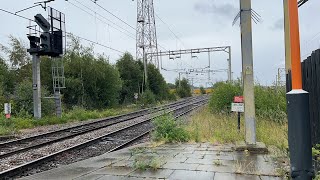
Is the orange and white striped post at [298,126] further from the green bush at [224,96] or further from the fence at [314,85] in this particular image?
the green bush at [224,96]

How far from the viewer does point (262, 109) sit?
17.6m

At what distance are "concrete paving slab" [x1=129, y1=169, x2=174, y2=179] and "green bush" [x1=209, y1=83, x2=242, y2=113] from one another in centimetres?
1531

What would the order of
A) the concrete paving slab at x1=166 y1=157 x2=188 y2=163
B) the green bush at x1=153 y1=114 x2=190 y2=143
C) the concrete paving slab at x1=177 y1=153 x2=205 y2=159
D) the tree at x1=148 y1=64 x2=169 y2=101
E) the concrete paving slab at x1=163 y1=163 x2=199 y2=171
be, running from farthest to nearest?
the tree at x1=148 y1=64 x2=169 y2=101 → the green bush at x1=153 y1=114 x2=190 y2=143 → the concrete paving slab at x1=177 y1=153 x2=205 y2=159 → the concrete paving slab at x1=166 y1=157 x2=188 y2=163 → the concrete paving slab at x1=163 y1=163 x2=199 y2=171

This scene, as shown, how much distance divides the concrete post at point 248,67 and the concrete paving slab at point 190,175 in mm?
2886

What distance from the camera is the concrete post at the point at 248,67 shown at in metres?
8.73

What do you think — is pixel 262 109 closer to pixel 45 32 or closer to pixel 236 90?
pixel 236 90

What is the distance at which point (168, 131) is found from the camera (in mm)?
11508

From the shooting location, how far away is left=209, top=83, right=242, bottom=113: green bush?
843 inches

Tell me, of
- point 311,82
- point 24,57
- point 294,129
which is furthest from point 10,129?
point 24,57

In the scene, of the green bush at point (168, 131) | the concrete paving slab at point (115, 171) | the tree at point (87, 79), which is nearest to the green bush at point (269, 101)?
the green bush at point (168, 131)

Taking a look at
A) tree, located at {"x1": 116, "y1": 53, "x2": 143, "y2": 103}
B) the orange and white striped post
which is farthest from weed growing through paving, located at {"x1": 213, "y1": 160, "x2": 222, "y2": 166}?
tree, located at {"x1": 116, "y1": 53, "x2": 143, "y2": 103}

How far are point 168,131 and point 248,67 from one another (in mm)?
3872

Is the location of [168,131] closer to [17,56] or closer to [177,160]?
[177,160]

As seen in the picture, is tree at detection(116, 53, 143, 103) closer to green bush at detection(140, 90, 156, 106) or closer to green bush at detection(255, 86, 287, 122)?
green bush at detection(140, 90, 156, 106)
